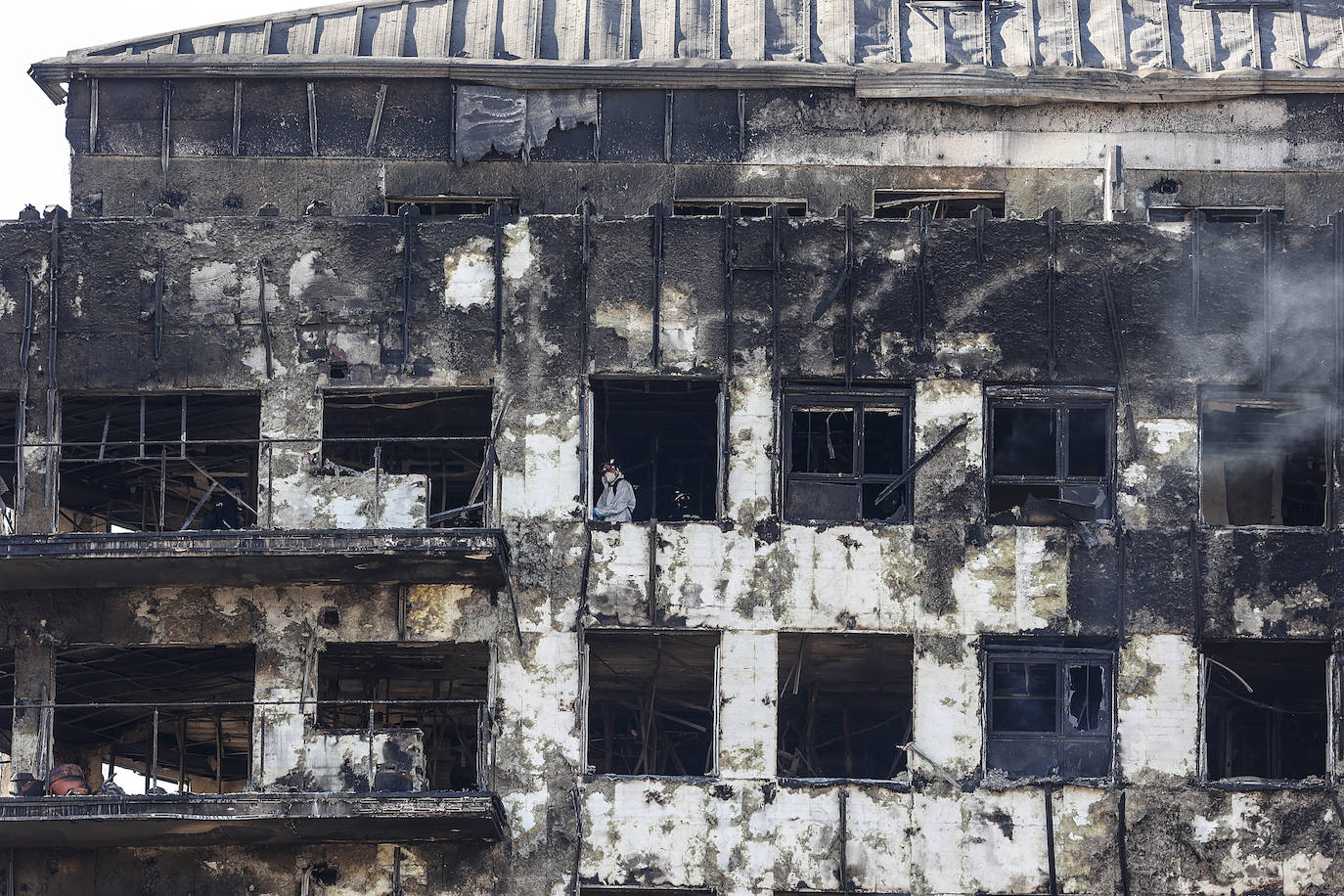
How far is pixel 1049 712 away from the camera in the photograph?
25969mm

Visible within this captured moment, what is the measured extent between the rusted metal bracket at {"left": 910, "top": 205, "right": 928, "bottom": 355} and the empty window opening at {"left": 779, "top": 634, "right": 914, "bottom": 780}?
344 centimetres

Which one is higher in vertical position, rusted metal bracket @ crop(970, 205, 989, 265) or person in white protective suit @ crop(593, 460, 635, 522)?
rusted metal bracket @ crop(970, 205, 989, 265)

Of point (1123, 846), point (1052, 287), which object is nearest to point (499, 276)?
point (1052, 287)

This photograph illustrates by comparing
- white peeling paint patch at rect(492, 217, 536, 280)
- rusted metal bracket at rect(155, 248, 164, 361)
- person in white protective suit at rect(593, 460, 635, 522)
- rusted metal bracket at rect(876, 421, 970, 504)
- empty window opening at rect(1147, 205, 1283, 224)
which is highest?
empty window opening at rect(1147, 205, 1283, 224)

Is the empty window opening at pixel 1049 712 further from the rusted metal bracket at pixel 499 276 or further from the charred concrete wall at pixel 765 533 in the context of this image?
the rusted metal bracket at pixel 499 276

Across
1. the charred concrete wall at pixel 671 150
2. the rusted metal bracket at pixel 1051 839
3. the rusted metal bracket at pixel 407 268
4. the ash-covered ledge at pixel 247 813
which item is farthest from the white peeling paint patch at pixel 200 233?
the rusted metal bracket at pixel 1051 839

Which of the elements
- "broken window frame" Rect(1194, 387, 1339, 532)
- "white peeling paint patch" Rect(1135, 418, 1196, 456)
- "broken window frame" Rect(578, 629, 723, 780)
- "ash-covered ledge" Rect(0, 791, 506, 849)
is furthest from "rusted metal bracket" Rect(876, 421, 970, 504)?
"ash-covered ledge" Rect(0, 791, 506, 849)

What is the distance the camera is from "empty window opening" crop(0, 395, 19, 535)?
26750 millimetres

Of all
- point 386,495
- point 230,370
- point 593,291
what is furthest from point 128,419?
point 593,291

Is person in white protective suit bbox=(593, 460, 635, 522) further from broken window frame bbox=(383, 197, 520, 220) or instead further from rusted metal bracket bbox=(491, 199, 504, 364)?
broken window frame bbox=(383, 197, 520, 220)

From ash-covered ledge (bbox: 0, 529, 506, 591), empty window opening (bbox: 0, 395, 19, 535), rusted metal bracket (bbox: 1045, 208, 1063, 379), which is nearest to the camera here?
ash-covered ledge (bbox: 0, 529, 506, 591)

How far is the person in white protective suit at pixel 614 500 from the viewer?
2669 cm

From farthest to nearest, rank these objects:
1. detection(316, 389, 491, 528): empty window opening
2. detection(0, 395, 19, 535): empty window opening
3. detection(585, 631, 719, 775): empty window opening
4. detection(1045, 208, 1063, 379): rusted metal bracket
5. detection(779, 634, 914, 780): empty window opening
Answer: detection(585, 631, 719, 775): empty window opening
detection(779, 634, 914, 780): empty window opening
detection(0, 395, 19, 535): empty window opening
detection(1045, 208, 1063, 379): rusted metal bracket
detection(316, 389, 491, 528): empty window opening

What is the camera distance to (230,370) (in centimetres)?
2695
